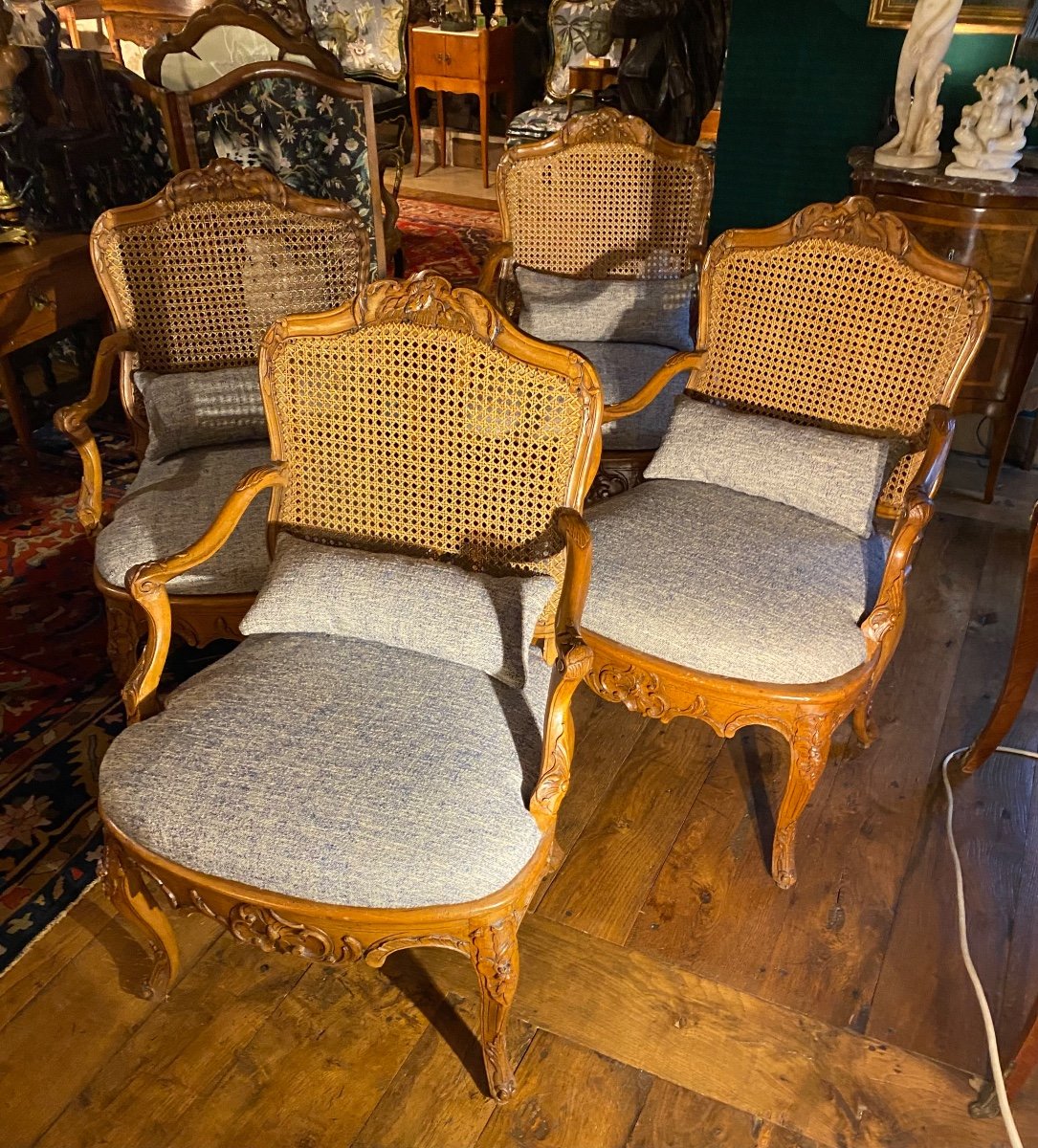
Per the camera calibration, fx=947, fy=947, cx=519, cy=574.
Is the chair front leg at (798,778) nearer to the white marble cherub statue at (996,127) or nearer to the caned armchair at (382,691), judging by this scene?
the caned armchair at (382,691)

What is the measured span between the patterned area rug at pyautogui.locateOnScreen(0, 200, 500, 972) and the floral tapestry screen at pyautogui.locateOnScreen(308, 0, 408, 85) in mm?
3804

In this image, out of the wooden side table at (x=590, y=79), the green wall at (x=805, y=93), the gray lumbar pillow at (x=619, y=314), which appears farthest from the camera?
the wooden side table at (x=590, y=79)

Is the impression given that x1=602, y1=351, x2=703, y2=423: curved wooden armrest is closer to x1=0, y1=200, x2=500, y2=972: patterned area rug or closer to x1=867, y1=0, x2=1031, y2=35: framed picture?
x1=0, y1=200, x2=500, y2=972: patterned area rug

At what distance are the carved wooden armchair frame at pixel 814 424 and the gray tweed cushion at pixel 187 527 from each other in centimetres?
73

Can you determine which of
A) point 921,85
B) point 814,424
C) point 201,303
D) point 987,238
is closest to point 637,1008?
Result: point 814,424

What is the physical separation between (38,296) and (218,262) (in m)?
0.97

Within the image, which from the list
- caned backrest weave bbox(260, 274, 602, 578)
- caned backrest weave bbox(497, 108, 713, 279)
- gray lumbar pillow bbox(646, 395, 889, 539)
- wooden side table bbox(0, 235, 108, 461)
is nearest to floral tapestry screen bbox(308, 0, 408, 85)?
wooden side table bbox(0, 235, 108, 461)

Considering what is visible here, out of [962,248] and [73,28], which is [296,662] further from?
[73,28]

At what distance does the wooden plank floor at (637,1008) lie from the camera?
1.45 metres

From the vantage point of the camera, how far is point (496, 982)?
53.0 inches

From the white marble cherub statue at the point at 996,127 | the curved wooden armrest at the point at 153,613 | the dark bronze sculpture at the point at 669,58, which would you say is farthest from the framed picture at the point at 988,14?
the curved wooden armrest at the point at 153,613

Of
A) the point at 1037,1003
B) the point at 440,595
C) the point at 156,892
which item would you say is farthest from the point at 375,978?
the point at 1037,1003

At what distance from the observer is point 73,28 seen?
5.77 metres

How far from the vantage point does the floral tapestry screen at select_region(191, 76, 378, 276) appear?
3270mm
